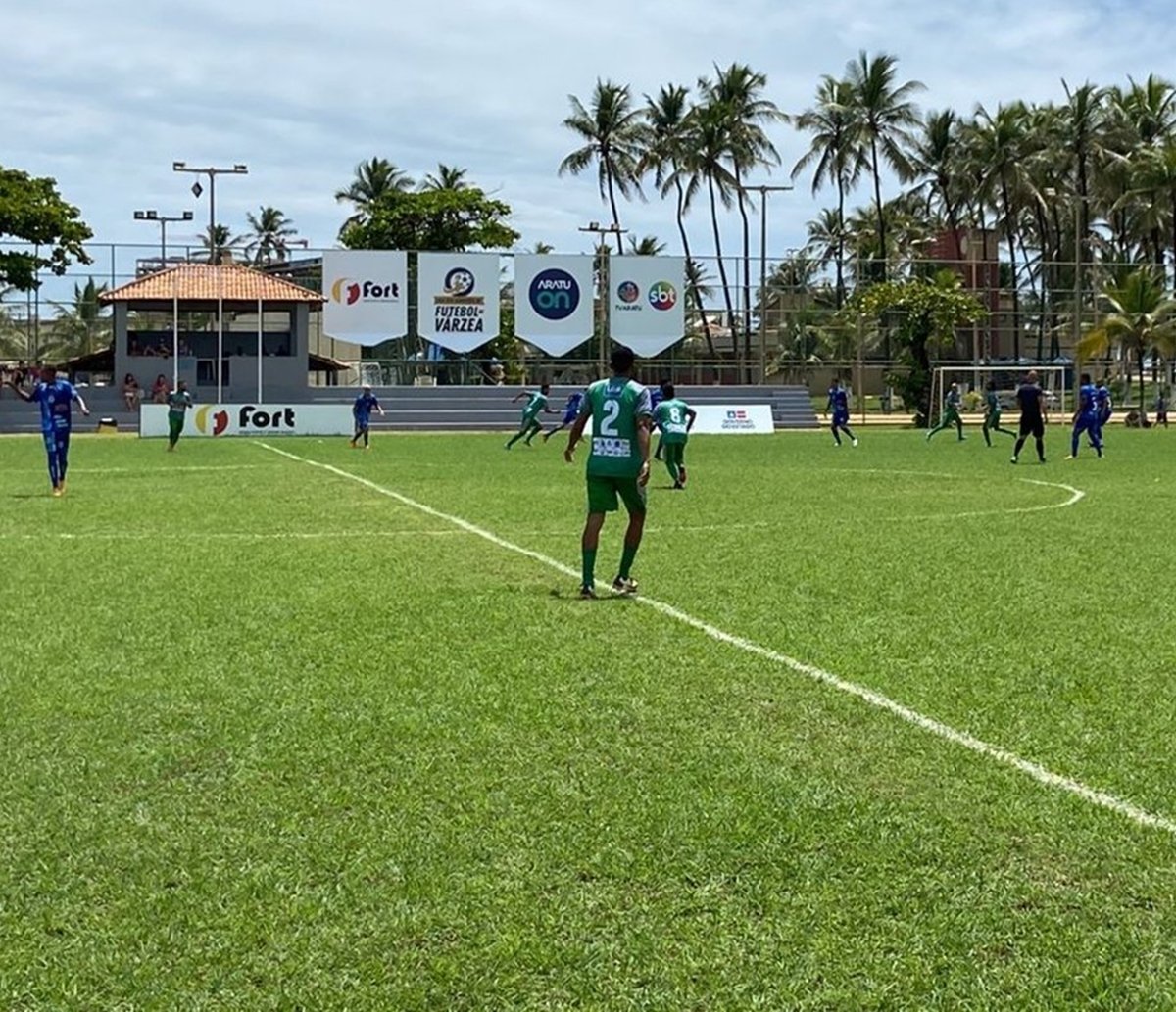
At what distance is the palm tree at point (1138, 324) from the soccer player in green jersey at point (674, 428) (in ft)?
140

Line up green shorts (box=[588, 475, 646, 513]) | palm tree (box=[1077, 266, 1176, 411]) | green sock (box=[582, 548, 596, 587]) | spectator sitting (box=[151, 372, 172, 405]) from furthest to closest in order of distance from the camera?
palm tree (box=[1077, 266, 1176, 411]), spectator sitting (box=[151, 372, 172, 405]), green shorts (box=[588, 475, 646, 513]), green sock (box=[582, 548, 596, 587])

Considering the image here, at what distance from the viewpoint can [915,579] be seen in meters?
12.2

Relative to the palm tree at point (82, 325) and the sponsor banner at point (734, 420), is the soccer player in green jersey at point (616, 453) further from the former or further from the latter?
the palm tree at point (82, 325)

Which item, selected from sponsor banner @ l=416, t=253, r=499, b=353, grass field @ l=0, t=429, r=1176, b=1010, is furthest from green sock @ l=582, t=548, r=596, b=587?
sponsor banner @ l=416, t=253, r=499, b=353

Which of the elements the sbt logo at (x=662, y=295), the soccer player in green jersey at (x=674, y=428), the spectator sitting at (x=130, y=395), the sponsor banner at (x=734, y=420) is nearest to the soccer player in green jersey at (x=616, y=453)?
the soccer player in green jersey at (x=674, y=428)

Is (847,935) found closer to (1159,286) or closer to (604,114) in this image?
(1159,286)

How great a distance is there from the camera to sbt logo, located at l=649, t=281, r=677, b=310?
59719 millimetres

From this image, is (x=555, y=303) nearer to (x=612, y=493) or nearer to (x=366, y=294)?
(x=366, y=294)

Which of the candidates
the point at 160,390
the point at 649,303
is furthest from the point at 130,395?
the point at 649,303

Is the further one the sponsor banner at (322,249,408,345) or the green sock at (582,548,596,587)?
the sponsor banner at (322,249,408,345)

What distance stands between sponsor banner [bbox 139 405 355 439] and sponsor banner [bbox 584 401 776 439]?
11575 mm

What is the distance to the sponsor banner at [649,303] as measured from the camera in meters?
59.6

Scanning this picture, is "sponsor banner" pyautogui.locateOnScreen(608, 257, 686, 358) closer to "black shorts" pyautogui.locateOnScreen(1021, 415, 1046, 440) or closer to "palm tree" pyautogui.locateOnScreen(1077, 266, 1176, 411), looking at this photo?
"palm tree" pyautogui.locateOnScreen(1077, 266, 1176, 411)

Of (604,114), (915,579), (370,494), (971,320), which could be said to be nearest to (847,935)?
(915,579)
